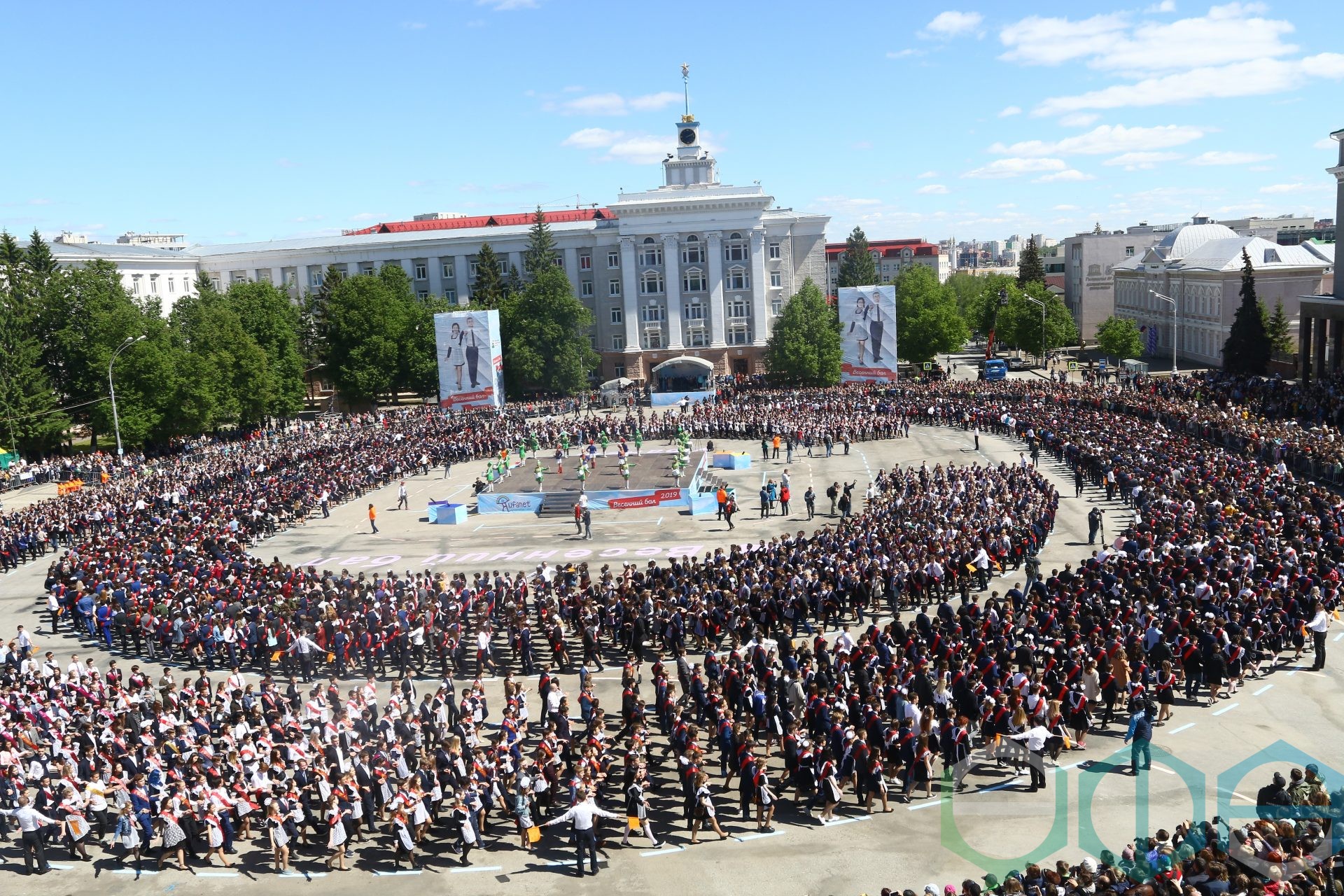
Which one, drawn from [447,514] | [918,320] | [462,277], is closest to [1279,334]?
[918,320]

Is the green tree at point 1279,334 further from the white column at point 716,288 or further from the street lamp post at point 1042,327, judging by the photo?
the white column at point 716,288

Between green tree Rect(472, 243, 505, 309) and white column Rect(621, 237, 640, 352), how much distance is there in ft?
29.9

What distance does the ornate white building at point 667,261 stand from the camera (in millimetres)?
76250

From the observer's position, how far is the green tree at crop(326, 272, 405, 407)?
6819 cm

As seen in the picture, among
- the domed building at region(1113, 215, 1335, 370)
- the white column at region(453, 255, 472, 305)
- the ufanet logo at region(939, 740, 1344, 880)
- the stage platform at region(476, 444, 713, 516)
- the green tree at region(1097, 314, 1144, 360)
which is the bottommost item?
the ufanet logo at region(939, 740, 1344, 880)

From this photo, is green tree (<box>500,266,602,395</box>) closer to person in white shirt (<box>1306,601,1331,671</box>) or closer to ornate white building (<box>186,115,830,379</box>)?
ornate white building (<box>186,115,830,379</box>)

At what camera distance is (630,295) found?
254 ft

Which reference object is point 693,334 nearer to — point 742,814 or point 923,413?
point 923,413

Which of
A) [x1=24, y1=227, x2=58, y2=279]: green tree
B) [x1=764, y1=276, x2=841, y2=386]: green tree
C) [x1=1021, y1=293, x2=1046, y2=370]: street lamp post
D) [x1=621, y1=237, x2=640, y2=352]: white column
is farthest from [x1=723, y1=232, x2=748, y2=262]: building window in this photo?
[x1=24, y1=227, x2=58, y2=279]: green tree

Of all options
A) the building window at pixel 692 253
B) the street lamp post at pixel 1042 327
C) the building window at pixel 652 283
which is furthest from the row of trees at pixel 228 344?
the street lamp post at pixel 1042 327

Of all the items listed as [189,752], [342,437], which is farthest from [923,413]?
[189,752]

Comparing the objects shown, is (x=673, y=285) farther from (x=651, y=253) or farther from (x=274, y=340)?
(x=274, y=340)

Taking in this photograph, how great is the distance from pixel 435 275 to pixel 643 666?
66938 mm

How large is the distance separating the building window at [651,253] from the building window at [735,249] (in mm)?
4752
